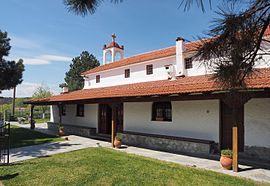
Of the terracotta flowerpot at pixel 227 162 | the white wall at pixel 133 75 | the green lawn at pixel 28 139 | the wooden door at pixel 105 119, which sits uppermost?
the white wall at pixel 133 75

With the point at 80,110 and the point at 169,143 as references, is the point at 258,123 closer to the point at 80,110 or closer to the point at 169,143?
the point at 169,143

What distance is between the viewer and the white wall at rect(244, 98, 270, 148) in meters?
7.90

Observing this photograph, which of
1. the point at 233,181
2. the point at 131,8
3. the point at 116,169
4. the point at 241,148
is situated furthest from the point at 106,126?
the point at 131,8

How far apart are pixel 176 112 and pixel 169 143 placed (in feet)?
5.13

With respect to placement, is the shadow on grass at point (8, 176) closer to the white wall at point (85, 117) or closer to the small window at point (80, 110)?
the white wall at point (85, 117)

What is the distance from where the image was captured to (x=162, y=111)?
37.2 feet

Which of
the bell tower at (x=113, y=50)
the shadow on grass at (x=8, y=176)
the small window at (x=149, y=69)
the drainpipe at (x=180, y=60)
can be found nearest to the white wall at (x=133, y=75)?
the small window at (x=149, y=69)

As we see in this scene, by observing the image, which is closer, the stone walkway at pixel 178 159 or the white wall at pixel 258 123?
the stone walkway at pixel 178 159

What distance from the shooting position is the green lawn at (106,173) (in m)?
5.88

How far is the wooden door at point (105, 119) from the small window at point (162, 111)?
14.7ft

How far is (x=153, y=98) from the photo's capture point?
9.45m

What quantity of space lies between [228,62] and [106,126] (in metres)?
12.7

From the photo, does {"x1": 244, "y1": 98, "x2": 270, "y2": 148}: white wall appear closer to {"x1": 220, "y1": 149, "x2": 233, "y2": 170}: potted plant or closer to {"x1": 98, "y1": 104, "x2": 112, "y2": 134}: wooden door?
{"x1": 220, "y1": 149, "x2": 233, "y2": 170}: potted plant

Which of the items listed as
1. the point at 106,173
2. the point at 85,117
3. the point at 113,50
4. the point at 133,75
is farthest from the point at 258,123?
the point at 113,50
